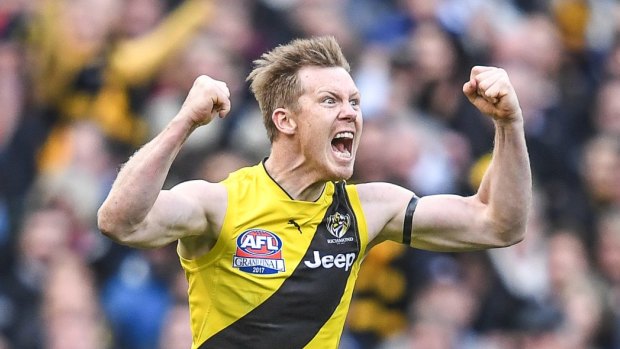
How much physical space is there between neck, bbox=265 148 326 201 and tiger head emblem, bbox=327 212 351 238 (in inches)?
5.3

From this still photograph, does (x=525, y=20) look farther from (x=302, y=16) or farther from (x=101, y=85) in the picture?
(x=101, y=85)

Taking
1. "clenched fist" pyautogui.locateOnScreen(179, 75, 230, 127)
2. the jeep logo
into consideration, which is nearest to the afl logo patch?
the jeep logo

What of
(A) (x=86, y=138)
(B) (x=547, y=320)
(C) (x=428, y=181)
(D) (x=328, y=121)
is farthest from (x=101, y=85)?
(D) (x=328, y=121)

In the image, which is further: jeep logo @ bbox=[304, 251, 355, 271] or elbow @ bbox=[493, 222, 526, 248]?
elbow @ bbox=[493, 222, 526, 248]

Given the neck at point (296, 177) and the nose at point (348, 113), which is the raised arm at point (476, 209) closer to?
the neck at point (296, 177)

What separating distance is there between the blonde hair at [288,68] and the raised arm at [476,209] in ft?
1.82

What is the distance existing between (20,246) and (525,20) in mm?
5148

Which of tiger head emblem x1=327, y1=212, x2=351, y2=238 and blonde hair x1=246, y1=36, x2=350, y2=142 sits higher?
blonde hair x1=246, y1=36, x2=350, y2=142

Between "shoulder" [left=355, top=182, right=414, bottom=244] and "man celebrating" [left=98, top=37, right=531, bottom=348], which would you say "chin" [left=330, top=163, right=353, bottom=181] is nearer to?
"man celebrating" [left=98, top=37, right=531, bottom=348]

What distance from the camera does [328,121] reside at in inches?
258

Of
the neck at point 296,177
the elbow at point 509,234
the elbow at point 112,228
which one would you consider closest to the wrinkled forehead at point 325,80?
the neck at point 296,177

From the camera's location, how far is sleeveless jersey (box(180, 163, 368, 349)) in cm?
639

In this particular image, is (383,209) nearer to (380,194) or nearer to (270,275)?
(380,194)

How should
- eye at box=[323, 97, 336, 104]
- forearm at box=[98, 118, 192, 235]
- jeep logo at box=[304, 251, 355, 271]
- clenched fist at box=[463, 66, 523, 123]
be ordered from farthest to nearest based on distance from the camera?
eye at box=[323, 97, 336, 104] → jeep logo at box=[304, 251, 355, 271] → clenched fist at box=[463, 66, 523, 123] → forearm at box=[98, 118, 192, 235]
